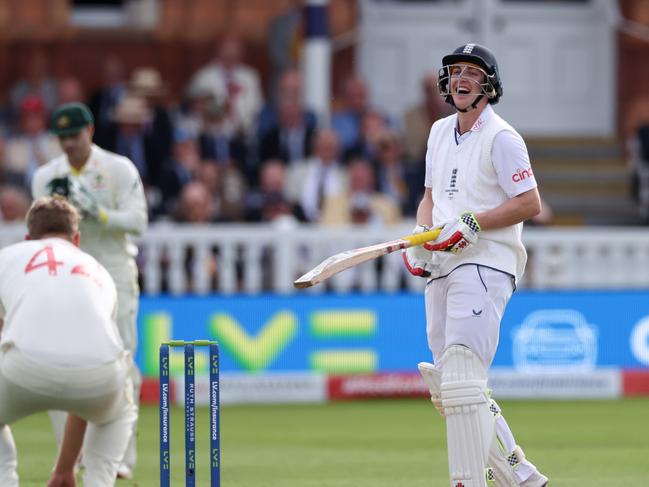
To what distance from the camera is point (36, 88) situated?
16.2 meters

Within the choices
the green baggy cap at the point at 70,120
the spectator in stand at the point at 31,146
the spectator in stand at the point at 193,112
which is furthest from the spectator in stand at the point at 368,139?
the green baggy cap at the point at 70,120

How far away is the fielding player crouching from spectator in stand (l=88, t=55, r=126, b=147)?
824 cm

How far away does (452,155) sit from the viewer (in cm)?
723

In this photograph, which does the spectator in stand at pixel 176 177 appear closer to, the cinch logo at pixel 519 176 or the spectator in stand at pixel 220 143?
the spectator in stand at pixel 220 143

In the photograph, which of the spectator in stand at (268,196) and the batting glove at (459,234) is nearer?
the batting glove at (459,234)

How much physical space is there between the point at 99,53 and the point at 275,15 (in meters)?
1.85

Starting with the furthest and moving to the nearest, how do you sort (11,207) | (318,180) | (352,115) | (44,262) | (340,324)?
1. (352,115)
2. (318,180)
3. (11,207)
4. (340,324)
5. (44,262)

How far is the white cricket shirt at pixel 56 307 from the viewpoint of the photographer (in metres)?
6.41

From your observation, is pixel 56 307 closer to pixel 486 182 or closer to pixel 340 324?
pixel 486 182

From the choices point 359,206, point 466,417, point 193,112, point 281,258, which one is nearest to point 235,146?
point 193,112

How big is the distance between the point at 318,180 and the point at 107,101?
84.3 inches

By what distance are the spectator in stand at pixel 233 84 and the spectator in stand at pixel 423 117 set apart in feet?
4.79

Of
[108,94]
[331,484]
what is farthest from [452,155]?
[108,94]

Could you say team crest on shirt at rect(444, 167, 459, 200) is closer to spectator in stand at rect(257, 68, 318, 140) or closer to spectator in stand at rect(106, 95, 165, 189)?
spectator in stand at rect(106, 95, 165, 189)
